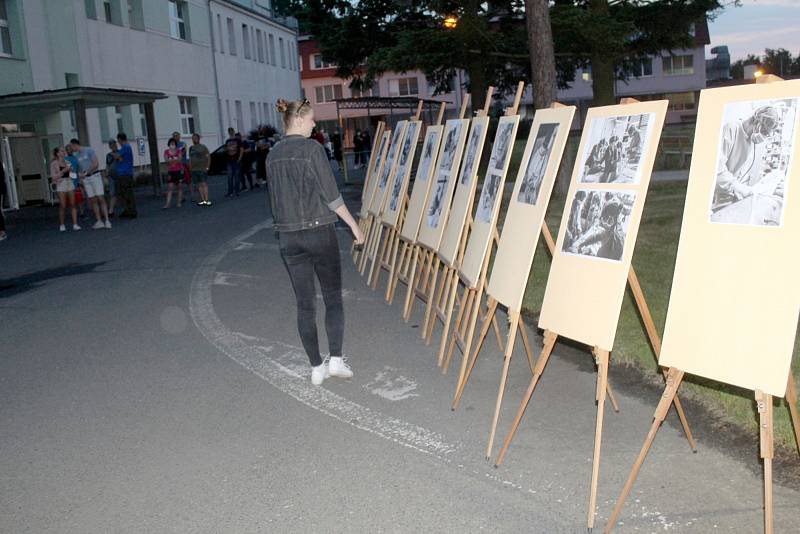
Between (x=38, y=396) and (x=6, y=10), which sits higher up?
(x=6, y=10)

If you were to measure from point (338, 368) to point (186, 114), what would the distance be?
35893 millimetres

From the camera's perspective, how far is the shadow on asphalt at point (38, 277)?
37.8 ft

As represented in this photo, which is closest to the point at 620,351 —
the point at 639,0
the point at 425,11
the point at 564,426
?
the point at 564,426

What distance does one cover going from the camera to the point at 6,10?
85.2ft

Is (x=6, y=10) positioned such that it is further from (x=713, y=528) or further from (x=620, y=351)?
(x=713, y=528)

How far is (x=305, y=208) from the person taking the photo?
20.4 ft

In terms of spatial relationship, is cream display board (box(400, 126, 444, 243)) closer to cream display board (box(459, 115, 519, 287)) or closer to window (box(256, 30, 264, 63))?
cream display board (box(459, 115, 519, 287))

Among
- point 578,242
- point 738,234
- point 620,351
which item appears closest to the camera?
point 738,234

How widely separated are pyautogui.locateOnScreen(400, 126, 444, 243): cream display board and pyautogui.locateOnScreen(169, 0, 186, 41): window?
1270 inches

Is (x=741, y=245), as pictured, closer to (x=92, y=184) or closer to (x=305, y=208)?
(x=305, y=208)

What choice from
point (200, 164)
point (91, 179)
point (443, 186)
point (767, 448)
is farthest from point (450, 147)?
point (200, 164)

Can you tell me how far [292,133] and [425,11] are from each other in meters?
21.7

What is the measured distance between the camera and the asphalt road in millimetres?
4277

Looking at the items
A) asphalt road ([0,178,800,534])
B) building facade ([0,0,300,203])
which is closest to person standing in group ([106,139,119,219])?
building facade ([0,0,300,203])
